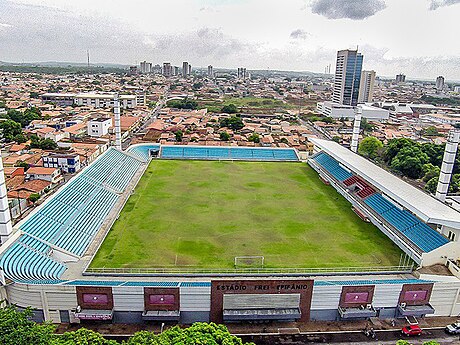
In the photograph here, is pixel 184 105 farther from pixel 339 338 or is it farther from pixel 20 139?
pixel 339 338

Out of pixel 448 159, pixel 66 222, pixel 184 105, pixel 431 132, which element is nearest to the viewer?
pixel 66 222

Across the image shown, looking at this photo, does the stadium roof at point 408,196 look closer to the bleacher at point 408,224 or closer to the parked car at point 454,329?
the bleacher at point 408,224

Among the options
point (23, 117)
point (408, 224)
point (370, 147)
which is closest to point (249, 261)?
point (408, 224)

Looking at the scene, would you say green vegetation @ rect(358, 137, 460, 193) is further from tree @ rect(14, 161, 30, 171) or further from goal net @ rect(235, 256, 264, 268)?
tree @ rect(14, 161, 30, 171)

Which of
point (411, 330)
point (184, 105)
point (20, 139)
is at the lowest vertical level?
point (411, 330)

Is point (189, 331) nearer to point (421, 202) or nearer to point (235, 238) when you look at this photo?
point (235, 238)

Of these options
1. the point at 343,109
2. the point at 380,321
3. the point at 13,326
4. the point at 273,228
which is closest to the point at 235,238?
the point at 273,228
